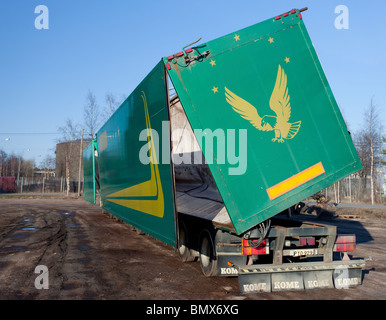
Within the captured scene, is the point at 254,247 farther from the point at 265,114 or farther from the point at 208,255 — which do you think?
the point at 265,114

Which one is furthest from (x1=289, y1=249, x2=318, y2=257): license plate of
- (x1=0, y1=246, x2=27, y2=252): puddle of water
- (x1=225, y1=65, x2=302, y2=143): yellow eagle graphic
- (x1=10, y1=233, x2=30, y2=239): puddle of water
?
(x1=10, y1=233, x2=30, y2=239): puddle of water

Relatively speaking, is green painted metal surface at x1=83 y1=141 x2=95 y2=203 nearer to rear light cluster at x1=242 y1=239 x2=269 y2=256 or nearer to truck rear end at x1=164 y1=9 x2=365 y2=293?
truck rear end at x1=164 y1=9 x2=365 y2=293

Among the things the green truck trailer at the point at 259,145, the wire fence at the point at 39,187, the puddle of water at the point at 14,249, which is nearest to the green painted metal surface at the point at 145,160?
the green truck trailer at the point at 259,145

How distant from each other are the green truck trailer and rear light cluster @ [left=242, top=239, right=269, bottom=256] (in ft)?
0.05

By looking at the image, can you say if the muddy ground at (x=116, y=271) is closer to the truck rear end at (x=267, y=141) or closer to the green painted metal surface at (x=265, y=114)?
the truck rear end at (x=267, y=141)

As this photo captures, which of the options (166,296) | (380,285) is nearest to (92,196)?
(166,296)

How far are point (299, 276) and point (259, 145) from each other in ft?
7.15

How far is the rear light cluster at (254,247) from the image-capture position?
5.57m

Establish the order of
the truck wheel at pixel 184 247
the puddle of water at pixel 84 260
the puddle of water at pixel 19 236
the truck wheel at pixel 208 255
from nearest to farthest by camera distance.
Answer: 1. the truck wheel at pixel 208 255
2. the truck wheel at pixel 184 247
3. the puddle of water at pixel 84 260
4. the puddle of water at pixel 19 236

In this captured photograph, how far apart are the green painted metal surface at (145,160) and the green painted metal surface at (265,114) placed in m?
0.74

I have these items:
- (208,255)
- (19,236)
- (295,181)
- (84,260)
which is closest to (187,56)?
(295,181)

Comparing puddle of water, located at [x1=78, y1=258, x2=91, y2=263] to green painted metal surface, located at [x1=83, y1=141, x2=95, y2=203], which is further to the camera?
green painted metal surface, located at [x1=83, y1=141, x2=95, y2=203]

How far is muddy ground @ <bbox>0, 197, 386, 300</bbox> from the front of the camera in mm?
5664

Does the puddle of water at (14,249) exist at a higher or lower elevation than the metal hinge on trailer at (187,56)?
lower
